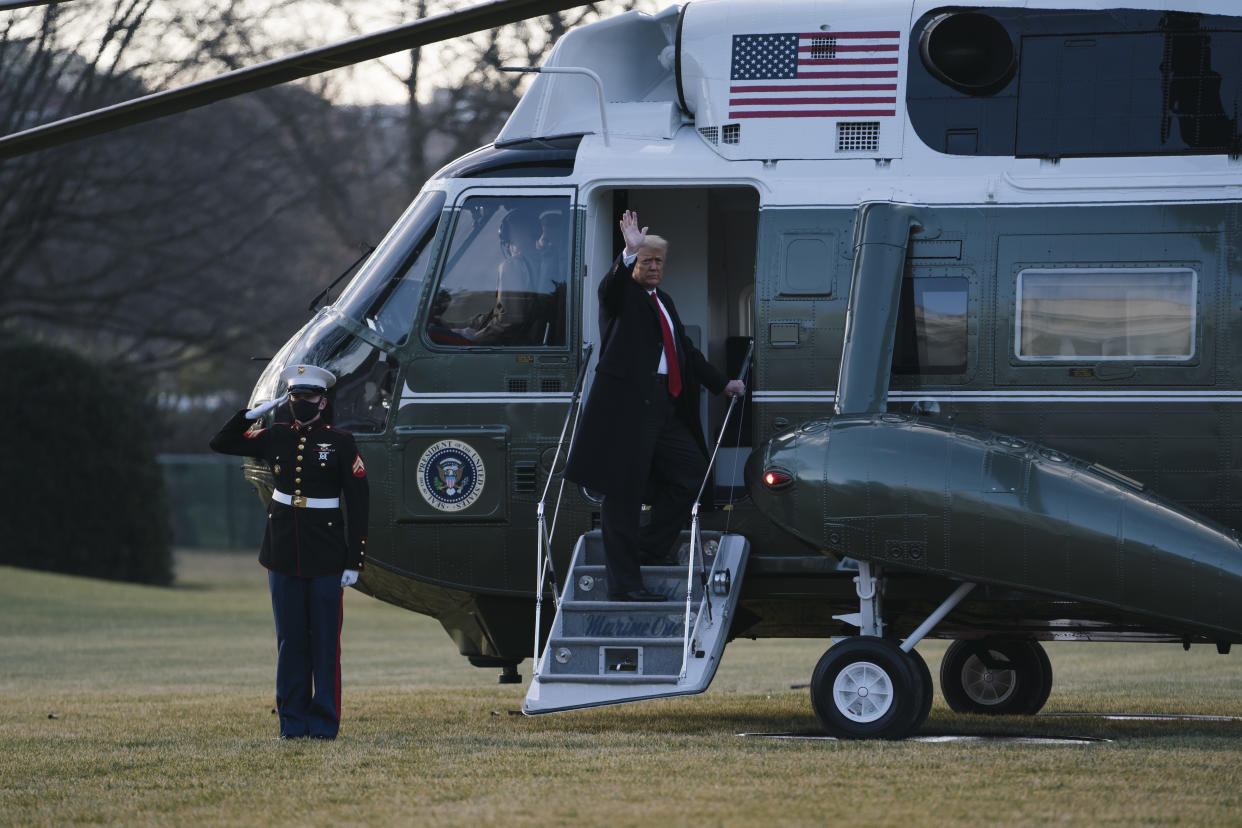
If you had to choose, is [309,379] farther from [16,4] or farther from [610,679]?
[16,4]

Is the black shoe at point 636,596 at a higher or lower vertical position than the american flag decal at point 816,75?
lower

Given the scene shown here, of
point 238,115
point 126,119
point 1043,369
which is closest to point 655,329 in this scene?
point 1043,369

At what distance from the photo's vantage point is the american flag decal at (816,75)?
9.06 m

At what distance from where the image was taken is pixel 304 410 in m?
8.58

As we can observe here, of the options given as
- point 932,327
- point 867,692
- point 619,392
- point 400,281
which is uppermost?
point 400,281

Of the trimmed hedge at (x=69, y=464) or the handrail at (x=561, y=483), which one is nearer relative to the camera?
the handrail at (x=561, y=483)

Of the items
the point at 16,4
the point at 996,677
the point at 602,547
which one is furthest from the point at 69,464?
the point at 16,4

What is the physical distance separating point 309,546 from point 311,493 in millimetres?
266

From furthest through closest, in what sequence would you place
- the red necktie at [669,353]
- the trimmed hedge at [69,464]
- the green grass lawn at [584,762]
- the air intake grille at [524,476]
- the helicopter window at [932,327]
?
the trimmed hedge at [69,464]
the air intake grille at [524,476]
the helicopter window at [932,327]
the red necktie at [669,353]
the green grass lawn at [584,762]

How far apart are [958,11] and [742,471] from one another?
2.72 meters

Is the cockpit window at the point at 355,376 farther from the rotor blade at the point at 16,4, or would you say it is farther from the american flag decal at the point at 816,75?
the rotor blade at the point at 16,4

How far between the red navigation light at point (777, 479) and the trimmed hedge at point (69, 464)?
20446 mm

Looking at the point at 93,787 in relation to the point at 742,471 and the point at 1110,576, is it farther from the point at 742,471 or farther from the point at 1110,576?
the point at 1110,576

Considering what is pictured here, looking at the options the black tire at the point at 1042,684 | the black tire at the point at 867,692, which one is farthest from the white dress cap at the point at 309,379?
the black tire at the point at 1042,684
